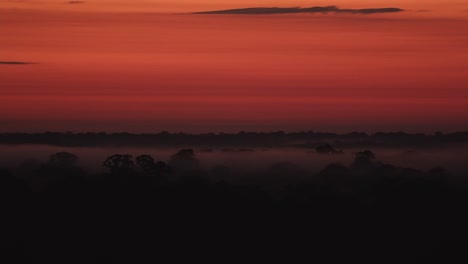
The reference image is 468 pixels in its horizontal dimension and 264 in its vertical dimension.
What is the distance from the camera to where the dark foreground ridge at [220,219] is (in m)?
75.3

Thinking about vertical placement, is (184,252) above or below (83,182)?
below

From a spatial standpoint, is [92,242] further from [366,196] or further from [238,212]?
[366,196]

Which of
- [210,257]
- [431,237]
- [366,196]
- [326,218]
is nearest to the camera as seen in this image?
[210,257]

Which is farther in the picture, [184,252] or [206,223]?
[206,223]

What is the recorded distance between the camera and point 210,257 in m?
74.5

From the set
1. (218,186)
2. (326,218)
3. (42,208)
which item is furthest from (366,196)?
(42,208)

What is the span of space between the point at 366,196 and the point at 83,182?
63.3 ft

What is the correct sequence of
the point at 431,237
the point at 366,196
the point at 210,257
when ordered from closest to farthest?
the point at 210,257
the point at 431,237
the point at 366,196

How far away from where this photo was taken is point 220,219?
84.8 meters

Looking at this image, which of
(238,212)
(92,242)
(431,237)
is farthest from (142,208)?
(431,237)

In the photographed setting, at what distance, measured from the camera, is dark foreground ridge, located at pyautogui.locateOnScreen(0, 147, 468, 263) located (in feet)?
247

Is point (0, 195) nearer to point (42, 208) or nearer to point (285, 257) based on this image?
point (42, 208)

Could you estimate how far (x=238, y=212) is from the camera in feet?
289

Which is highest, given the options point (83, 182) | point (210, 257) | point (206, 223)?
point (83, 182)
